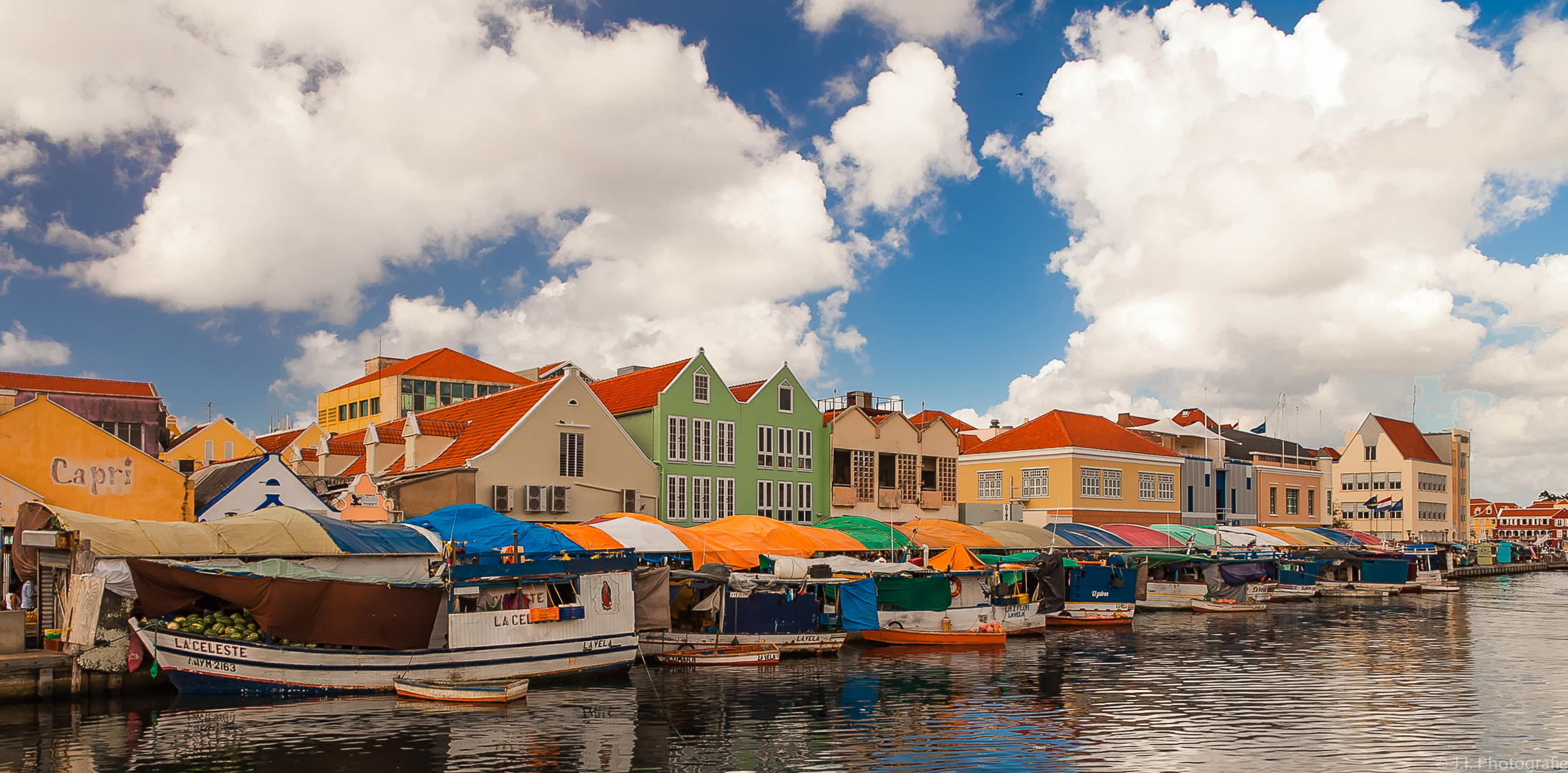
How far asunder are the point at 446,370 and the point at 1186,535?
5883 centimetres

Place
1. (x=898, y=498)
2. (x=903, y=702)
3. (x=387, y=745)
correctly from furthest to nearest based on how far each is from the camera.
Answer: (x=898, y=498) < (x=903, y=702) < (x=387, y=745)

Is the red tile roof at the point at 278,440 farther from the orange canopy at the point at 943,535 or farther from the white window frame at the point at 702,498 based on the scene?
the orange canopy at the point at 943,535

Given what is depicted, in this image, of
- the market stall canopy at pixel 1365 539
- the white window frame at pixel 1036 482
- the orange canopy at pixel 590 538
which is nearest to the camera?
the orange canopy at pixel 590 538

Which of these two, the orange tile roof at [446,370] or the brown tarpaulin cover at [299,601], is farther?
the orange tile roof at [446,370]

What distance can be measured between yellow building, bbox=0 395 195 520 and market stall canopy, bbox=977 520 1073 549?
38096mm

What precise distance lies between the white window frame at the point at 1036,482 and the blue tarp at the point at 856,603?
40133 mm

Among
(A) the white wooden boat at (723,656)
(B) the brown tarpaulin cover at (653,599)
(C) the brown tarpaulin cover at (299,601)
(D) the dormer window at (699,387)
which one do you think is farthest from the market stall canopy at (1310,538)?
(C) the brown tarpaulin cover at (299,601)

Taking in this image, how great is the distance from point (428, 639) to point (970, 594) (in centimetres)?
→ 2221

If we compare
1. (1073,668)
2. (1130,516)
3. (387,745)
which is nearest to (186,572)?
(387,745)

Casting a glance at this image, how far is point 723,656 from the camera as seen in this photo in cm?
3772

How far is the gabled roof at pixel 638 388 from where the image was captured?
2335 inches

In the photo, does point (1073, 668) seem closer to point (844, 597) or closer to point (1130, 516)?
point (844, 597)

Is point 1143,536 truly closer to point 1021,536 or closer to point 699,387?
point 1021,536

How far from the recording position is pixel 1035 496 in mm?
81938
